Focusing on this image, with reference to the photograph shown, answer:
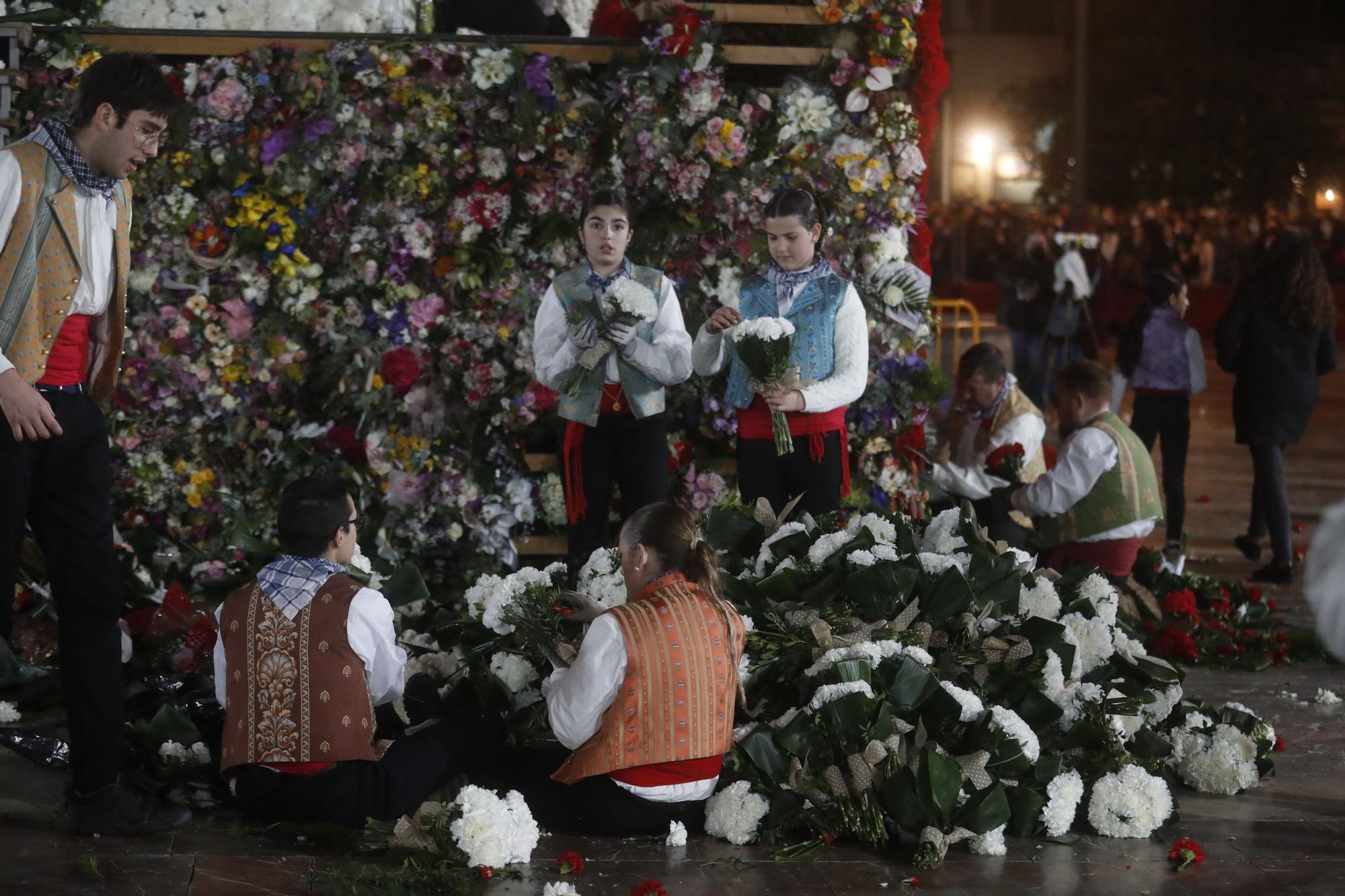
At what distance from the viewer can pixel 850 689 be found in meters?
4.17

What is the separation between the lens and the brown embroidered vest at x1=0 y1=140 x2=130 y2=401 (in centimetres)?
381

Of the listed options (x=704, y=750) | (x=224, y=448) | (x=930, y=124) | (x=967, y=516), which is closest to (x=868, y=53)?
(x=930, y=124)

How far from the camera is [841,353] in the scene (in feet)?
19.2

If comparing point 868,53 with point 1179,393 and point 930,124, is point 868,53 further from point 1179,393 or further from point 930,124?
A: point 1179,393

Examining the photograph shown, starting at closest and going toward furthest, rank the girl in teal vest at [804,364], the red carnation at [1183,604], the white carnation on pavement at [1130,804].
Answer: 1. the white carnation on pavement at [1130,804]
2. the girl in teal vest at [804,364]
3. the red carnation at [1183,604]

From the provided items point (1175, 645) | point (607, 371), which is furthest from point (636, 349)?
point (1175, 645)

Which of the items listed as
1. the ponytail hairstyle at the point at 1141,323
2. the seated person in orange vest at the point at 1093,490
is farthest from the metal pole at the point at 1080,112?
the seated person in orange vest at the point at 1093,490

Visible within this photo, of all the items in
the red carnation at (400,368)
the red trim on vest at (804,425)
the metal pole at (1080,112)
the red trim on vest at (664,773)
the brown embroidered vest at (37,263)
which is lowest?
the red trim on vest at (664,773)

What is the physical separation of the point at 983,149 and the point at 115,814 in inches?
1294

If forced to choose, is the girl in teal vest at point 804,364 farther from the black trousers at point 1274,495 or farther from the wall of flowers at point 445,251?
the black trousers at point 1274,495

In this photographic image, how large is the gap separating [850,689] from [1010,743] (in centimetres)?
44

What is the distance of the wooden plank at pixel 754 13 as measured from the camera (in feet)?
22.5

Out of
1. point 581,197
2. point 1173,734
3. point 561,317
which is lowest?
point 1173,734

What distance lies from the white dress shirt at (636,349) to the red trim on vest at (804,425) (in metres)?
0.28
